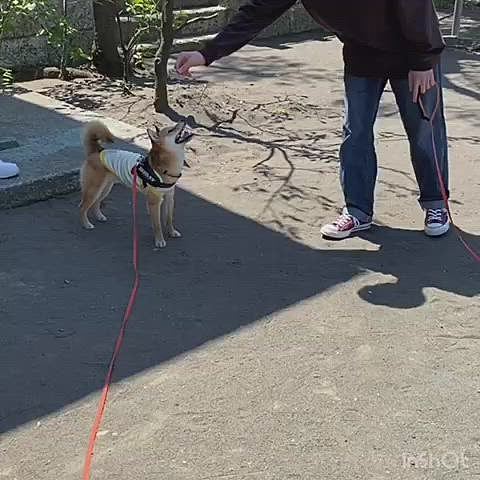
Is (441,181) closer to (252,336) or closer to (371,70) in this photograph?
(371,70)

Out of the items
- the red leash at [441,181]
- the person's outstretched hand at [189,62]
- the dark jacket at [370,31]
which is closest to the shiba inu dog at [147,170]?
the person's outstretched hand at [189,62]

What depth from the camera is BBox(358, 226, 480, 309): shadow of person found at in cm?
450

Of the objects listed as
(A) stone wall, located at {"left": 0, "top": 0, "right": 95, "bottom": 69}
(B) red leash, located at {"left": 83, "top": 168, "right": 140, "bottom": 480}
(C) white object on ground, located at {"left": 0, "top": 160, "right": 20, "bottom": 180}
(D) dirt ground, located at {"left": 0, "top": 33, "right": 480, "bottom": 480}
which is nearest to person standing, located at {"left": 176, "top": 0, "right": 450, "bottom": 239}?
(D) dirt ground, located at {"left": 0, "top": 33, "right": 480, "bottom": 480}

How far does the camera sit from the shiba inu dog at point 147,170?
4785mm

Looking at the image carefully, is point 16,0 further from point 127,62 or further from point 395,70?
point 395,70

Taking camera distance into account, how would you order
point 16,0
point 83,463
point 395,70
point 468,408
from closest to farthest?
point 83,463
point 468,408
point 395,70
point 16,0

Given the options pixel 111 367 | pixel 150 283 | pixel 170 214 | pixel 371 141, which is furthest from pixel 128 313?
pixel 371 141

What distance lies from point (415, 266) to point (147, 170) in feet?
5.03

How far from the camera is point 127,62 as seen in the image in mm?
8680

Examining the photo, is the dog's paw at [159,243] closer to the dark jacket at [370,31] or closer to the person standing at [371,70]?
the person standing at [371,70]

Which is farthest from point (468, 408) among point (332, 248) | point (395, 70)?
point (395, 70)

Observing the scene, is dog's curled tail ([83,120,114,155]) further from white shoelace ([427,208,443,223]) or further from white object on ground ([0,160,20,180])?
white shoelace ([427,208,443,223])

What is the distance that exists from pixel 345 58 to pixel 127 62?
161 inches

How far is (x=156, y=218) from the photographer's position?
4.99 m
